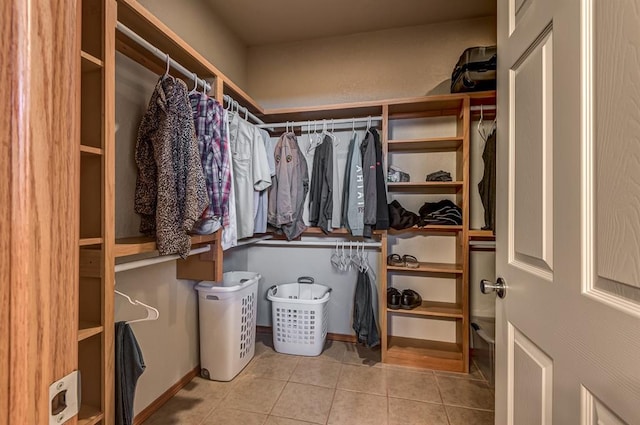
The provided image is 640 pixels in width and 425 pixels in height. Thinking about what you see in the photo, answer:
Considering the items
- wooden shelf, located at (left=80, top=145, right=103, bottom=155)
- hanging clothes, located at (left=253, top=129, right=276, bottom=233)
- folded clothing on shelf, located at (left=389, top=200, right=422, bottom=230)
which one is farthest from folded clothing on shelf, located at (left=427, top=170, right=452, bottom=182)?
wooden shelf, located at (left=80, top=145, right=103, bottom=155)

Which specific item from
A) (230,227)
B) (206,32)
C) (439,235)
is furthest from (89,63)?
(439,235)

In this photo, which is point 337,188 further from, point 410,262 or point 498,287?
point 498,287

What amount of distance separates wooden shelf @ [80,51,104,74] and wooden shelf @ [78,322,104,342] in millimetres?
862

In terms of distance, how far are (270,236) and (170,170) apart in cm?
143

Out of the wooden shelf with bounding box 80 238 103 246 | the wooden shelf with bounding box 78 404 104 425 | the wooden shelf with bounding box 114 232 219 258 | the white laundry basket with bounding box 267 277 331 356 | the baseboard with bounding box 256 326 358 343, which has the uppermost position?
the wooden shelf with bounding box 80 238 103 246

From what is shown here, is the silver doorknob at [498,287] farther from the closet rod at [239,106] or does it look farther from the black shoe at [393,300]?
the closet rod at [239,106]

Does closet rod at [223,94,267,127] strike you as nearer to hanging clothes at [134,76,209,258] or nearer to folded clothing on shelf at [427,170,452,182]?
hanging clothes at [134,76,209,258]

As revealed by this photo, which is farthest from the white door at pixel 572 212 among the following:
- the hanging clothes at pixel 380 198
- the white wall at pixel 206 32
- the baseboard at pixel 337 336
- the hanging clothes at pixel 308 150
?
the white wall at pixel 206 32

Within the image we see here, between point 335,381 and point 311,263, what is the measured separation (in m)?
1.01

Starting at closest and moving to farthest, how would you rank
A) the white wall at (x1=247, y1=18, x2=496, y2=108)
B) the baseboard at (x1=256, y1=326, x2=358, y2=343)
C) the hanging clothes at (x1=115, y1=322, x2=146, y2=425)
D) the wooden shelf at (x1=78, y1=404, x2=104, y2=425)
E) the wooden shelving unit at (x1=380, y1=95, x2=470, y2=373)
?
the wooden shelf at (x1=78, y1=404, x2=104, y2=425)
the hanging clothes at (x1=115, y1=322, x2=146, y2=425)
the wooden shelving unit at (x1=380, y1=95, x2=470, y2=373)
the white wall at (x1=247, y1=18, x2=496, y2=108)
the baseboard at (x1=256, y1=326, x2=358, y2=343)

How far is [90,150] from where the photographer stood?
3.04ft

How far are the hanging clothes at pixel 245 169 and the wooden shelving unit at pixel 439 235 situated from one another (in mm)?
1020

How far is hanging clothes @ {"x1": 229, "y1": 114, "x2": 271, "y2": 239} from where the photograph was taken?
1.91m

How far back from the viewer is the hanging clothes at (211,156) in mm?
1532
